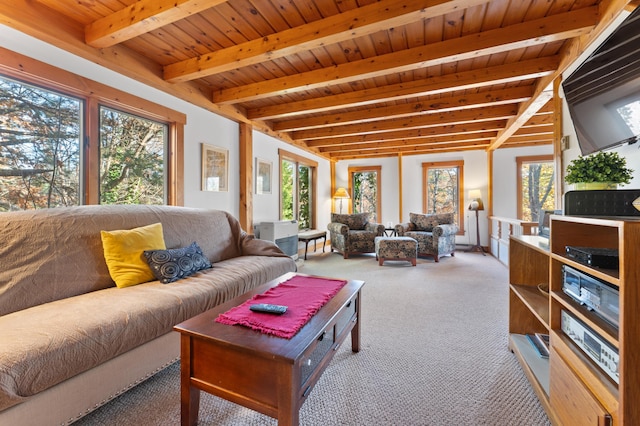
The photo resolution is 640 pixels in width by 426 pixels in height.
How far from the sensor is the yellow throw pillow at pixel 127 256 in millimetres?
1809

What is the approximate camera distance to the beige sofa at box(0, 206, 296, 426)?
103cm

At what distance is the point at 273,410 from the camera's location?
3.23 ft

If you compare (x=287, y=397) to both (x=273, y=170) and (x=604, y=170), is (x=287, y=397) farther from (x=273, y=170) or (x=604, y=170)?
(x=273, y=170)

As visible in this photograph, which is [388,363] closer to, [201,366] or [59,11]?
[201,366]

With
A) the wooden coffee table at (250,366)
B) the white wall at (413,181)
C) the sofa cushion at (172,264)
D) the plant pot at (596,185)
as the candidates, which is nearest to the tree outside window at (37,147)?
the sofa cushion at (172,264)

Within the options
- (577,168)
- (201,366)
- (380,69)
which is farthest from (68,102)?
(577,168)

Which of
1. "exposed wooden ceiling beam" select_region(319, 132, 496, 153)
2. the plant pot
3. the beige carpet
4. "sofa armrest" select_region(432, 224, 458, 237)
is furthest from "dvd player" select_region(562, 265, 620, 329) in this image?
"exposed wooden ceiling beam" select_region(319, 132, 496, 153)

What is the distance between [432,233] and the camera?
4934mm

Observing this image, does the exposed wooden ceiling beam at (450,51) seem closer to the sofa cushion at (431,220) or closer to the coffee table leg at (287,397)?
the coffee table leg at (287,397)

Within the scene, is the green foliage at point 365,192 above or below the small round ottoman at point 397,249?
above

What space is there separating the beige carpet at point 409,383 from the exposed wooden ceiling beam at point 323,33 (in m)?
2.25

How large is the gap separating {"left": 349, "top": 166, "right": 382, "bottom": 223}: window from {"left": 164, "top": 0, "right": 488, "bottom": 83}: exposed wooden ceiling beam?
5.04 meters

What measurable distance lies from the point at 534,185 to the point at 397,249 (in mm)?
3753

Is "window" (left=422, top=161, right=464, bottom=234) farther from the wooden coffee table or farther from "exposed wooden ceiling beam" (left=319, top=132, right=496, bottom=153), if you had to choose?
the wooden coffee table
